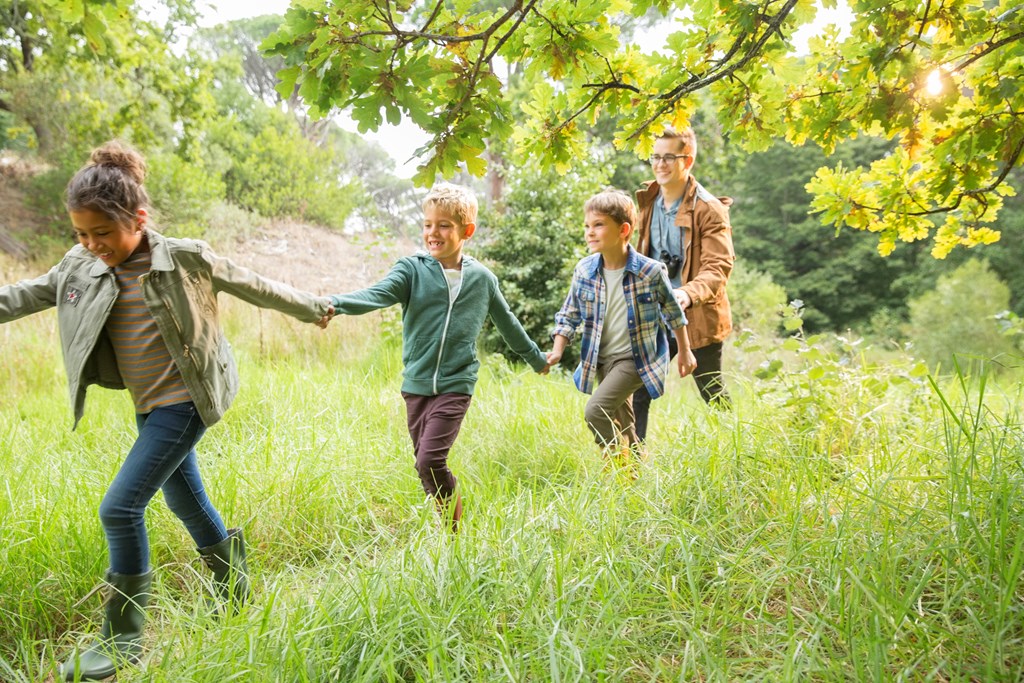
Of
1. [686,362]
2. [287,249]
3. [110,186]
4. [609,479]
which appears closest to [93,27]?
[110,186]

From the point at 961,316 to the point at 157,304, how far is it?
21486 millimetres

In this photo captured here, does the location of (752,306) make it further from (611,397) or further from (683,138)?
(611,397)

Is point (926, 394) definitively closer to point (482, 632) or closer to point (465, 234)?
point (465, 234)

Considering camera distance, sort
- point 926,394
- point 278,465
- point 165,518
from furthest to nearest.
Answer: point 926,394 < point 278,465 < point 165,518

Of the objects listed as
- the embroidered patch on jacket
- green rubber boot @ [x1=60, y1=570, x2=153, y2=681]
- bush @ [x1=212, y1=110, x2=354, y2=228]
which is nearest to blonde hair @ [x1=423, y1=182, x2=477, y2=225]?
the embroidered patch on jacket

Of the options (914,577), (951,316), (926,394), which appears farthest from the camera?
(951,316)

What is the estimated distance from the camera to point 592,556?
2115 millimetres

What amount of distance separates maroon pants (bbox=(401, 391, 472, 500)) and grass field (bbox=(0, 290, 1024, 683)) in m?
0.15

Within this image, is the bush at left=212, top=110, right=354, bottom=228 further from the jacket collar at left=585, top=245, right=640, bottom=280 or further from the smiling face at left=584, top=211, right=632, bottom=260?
the smiling face at left=584, top=211, right=632, bottom=260

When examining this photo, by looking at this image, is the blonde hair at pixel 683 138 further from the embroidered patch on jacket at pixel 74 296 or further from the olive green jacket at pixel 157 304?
the embroidered patch on jacket at pixel 74 296

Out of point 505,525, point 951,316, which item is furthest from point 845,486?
point 951,316

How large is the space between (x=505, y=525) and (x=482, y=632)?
0.53 m

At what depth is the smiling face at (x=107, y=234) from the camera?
1.99 meters

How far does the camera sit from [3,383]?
503 cm
